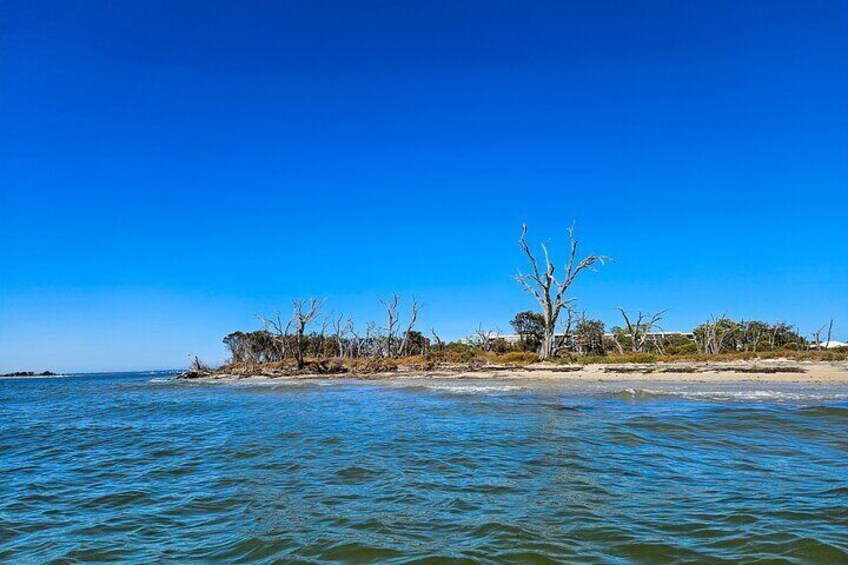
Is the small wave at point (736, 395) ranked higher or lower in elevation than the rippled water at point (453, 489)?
higher

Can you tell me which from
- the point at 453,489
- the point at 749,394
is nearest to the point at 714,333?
the point at 749,394

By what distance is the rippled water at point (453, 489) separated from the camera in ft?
15.6

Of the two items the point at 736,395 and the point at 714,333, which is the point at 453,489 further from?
the point at 714,333

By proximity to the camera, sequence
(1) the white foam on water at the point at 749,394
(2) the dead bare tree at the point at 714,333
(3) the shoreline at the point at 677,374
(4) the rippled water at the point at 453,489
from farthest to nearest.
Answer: (2) the dead bare tree at the point at 714,333, (3) the shoreline at the point at 677,374, (1) the white foam on water at the point at 749,394, (4) the rippled water at the point at 453,489

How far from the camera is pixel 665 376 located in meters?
25.3

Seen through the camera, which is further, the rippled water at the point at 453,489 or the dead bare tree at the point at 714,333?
the dead bare tree at the point at 714,333

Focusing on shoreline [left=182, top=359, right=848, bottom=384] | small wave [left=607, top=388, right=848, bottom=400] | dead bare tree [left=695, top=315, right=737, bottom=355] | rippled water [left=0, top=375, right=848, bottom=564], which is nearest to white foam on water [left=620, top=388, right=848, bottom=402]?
small wave [left=607, top=388, right=848, bottom=400]

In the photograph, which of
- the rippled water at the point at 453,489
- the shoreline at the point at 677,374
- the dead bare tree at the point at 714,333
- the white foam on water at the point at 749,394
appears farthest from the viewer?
the dead bare tree at the point at 714,333

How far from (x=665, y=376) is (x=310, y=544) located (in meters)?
24.1

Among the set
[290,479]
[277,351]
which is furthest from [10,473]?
[277,351]

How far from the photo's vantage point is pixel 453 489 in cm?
678

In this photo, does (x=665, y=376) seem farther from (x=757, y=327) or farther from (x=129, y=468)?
(x=757, y=327)

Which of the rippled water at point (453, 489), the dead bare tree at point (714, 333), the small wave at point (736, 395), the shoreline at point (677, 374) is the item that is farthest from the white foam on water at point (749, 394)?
the dead bare tree at point (714, 333)

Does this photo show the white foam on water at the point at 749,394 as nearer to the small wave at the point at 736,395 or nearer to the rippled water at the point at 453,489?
the small wave at the point at 736,395
